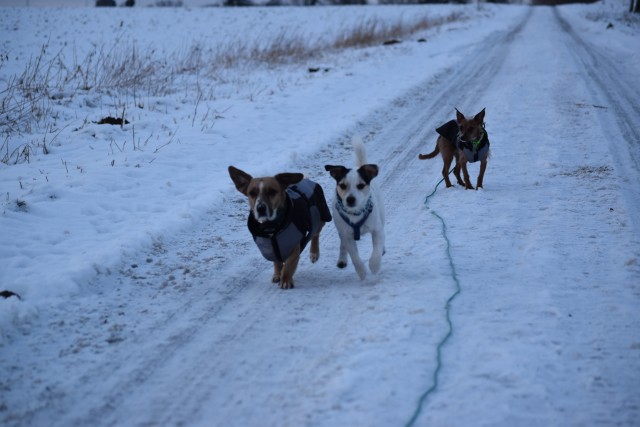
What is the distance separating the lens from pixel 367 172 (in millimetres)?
4918

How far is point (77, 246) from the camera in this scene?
5.49 metres

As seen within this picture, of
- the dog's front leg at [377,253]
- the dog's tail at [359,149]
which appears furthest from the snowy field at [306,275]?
the dog's tail at [359,149]

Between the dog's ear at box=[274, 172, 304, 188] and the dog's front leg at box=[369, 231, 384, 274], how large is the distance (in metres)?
0.87

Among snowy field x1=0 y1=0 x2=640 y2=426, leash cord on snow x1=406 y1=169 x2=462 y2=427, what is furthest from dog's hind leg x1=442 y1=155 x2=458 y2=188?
leash cord on snow x1=406 y1=169 x2=462 y2=427

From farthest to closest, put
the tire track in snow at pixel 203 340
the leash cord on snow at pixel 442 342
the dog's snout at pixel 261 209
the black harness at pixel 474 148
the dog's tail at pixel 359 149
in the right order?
the black harness at pixel 474 148 → the dog's tail at pixel 359 149 → the dog's snout at pixel 261 209 → the tire track in snow at pixel 203 340 → the leash cord on snow at pixel 442 342

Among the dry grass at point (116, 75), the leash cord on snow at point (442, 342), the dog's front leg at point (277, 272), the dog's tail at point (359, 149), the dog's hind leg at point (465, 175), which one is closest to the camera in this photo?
the leash cord on snow at point (442, 342)

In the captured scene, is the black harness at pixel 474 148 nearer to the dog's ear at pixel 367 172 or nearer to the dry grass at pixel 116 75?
the dog's ear at pixel 367 172

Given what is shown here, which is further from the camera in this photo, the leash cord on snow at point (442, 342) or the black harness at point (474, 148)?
the black harness at point (474, 148)

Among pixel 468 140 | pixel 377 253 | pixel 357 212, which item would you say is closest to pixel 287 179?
pixel 357 212

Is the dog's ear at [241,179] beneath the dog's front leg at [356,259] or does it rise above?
above

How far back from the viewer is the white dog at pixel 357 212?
4.81 meters

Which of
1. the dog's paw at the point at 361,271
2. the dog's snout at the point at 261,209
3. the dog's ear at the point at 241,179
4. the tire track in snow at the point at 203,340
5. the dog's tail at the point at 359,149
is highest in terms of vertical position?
the dog's tail at the point at 359,149

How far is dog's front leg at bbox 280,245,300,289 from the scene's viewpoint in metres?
4.74

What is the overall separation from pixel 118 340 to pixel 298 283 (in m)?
1.71
